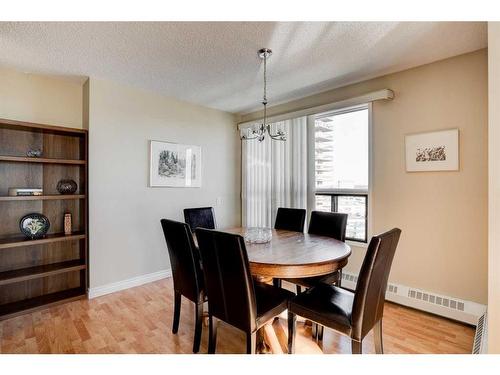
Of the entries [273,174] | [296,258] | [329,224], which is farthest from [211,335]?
[273,174]

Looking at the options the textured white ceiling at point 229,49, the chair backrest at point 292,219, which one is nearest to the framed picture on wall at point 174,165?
the textured white ceiling at point 229,49

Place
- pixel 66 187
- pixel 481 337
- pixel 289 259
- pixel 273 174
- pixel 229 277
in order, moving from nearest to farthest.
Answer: pixel 229 277
pixel 289 259
pixel 481 337
pixel 66 187
pixel 273 174

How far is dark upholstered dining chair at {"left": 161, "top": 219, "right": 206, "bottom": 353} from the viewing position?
1.93 metres

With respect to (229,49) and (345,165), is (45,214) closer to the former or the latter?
(229,49)

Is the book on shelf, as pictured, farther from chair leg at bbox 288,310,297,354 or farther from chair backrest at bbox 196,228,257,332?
chair leg at bbox 288,310,297,354

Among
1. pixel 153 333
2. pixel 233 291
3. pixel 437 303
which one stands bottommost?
→ pixel 153 333

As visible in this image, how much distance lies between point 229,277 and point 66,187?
2.26 m

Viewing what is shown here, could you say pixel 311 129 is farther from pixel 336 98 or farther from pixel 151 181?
pixel 151 181

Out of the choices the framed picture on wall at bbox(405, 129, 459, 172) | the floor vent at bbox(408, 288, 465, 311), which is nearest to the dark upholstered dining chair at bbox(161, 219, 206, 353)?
the floor vent at bbox(408, 288, 465, 311)

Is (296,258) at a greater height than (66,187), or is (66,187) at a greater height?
(66,187)

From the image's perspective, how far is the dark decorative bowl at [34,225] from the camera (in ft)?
8.62

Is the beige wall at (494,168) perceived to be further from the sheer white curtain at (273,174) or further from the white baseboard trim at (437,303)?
the sheer white curtain at (273,174)

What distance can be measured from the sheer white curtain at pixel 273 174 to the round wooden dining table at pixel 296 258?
1.44 metres

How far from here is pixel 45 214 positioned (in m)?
2.88
